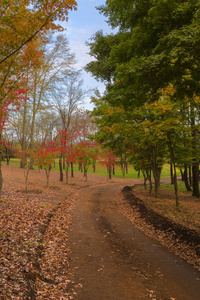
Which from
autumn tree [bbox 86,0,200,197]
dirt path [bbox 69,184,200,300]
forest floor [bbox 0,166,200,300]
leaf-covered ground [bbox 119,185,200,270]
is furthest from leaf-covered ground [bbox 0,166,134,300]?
autumn tree [bbox 86,0,200,197]

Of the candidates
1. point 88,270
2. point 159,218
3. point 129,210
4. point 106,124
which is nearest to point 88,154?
point 106,124

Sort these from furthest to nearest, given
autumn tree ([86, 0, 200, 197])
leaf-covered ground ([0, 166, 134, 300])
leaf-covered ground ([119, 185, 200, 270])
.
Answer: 1. leaf-covered ground ([119, 185, 200, 270])
2. autumn tree ([86, 0, 200, 197])
3. leaf-covered ground ([0, 166, 134, 300])

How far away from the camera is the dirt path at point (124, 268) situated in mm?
4332

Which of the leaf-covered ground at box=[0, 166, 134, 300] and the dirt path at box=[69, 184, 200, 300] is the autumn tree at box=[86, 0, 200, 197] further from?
the leaf-covered ground at box=[0, 166, 134, 300]

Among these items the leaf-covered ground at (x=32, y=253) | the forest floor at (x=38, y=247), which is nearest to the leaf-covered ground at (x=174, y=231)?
the forest floor at (x=38, y=247)

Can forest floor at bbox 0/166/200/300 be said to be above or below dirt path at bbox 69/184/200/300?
above

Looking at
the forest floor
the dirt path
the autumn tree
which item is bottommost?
the dirt path

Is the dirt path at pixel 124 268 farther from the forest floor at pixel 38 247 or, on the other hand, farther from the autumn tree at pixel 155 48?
the autumn tree at pixel 155 48

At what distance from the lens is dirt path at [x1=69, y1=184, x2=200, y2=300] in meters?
4.33

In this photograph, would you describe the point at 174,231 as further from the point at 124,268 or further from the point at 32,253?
the point at 32,253

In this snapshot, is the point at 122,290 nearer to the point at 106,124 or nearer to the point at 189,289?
the point at 189,289

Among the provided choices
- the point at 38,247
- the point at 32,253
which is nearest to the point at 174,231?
the point at 38,247

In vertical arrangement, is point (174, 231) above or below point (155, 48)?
below

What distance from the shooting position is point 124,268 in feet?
17.5
